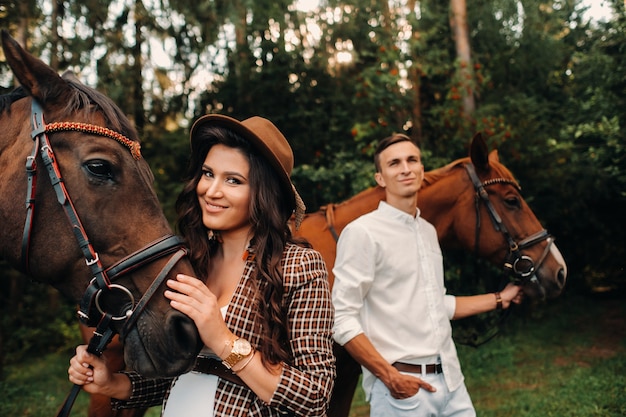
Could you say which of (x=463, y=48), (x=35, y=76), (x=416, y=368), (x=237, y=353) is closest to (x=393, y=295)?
(x=416, y=368)

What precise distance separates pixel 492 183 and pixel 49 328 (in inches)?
316

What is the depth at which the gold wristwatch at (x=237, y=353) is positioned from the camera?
4.65ft

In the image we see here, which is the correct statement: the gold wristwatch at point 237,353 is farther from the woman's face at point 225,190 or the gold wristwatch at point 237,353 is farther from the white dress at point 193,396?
the woman's face at point 225,190

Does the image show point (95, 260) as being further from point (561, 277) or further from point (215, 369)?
point (561, 277)

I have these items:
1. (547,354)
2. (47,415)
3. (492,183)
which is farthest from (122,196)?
(547,354)

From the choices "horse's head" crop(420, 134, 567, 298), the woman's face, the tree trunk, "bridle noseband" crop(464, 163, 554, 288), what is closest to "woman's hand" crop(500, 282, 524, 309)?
"bridle noseband" crop(464, 163, 554, 288)

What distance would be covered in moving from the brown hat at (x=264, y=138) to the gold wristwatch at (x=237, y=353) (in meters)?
0.59

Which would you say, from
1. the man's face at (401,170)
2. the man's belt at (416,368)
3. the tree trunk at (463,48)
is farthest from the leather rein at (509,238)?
the tree trunk at (463,48)

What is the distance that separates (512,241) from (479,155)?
0.66 m

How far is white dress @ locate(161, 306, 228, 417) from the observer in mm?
1530

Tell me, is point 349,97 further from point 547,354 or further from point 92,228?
point 92,228

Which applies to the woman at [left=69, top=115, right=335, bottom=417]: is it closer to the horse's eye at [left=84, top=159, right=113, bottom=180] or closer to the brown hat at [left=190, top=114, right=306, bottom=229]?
the brown hat at [left=190, top=114, right=306, bottom=229]

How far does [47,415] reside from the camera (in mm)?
5617

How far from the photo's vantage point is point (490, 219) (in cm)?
359
